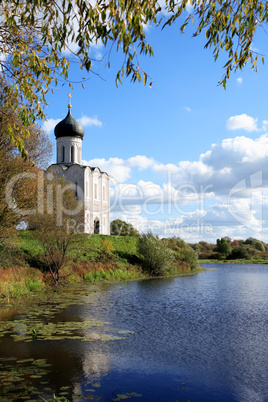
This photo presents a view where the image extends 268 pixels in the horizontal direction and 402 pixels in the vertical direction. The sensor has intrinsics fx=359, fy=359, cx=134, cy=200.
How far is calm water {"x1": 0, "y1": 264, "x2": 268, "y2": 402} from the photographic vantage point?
20.7 ft

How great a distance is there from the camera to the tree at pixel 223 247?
76.2m

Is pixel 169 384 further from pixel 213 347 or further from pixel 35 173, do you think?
pixel 35 173

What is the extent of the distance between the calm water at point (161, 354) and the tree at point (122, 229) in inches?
1782

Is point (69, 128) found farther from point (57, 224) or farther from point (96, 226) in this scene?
point (57, 224)

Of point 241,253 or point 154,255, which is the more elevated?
point 154,255

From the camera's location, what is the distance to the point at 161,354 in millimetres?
8531

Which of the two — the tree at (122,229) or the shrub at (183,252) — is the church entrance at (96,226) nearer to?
the shrub at (183,252)

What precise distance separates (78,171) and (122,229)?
791 inches

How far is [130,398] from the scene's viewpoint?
586 cm

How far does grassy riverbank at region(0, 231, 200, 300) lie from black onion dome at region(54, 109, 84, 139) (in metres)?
Answer: 14.9

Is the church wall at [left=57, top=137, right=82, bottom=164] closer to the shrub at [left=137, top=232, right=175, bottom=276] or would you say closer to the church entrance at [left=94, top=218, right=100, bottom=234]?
the church entrance at [left=94, top=218, right=100, bottom=234]

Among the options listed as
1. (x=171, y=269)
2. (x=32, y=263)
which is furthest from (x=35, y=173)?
(x=171, y=269)

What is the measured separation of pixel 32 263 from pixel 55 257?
2132 millimetres

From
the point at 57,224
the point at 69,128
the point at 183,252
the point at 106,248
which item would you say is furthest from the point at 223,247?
the point at 57,224
